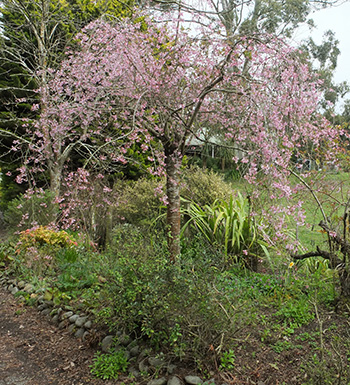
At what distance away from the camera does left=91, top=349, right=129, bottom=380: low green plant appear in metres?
2.51

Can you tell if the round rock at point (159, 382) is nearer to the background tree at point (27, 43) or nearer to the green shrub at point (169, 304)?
the green shrub at point (169, 304)

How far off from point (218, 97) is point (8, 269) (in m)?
3.83

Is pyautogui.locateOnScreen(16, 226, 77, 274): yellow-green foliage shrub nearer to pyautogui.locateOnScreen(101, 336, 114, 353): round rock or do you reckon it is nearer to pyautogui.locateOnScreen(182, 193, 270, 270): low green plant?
pyautogui.locateOnScreen(182, 193, 270, 270): low green plant

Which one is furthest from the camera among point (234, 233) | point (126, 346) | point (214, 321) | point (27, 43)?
point (27, 43)

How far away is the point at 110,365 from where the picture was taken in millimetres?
2547

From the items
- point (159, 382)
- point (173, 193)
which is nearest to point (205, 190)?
point (173, 193)

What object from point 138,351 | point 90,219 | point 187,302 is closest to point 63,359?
point 138,351

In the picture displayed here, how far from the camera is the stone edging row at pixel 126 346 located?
2330mm

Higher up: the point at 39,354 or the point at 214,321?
the point at 214,321

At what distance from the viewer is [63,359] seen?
9.46 ft

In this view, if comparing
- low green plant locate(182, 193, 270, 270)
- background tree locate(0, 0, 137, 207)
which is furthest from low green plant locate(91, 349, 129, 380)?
background tree locate(0, 0, 137, 207)

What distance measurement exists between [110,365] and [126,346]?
270 millimetres

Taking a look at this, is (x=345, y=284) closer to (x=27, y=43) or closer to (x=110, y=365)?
(x=110, y=365)

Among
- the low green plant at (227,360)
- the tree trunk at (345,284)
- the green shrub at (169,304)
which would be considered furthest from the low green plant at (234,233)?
the low green plant at (227,360)
